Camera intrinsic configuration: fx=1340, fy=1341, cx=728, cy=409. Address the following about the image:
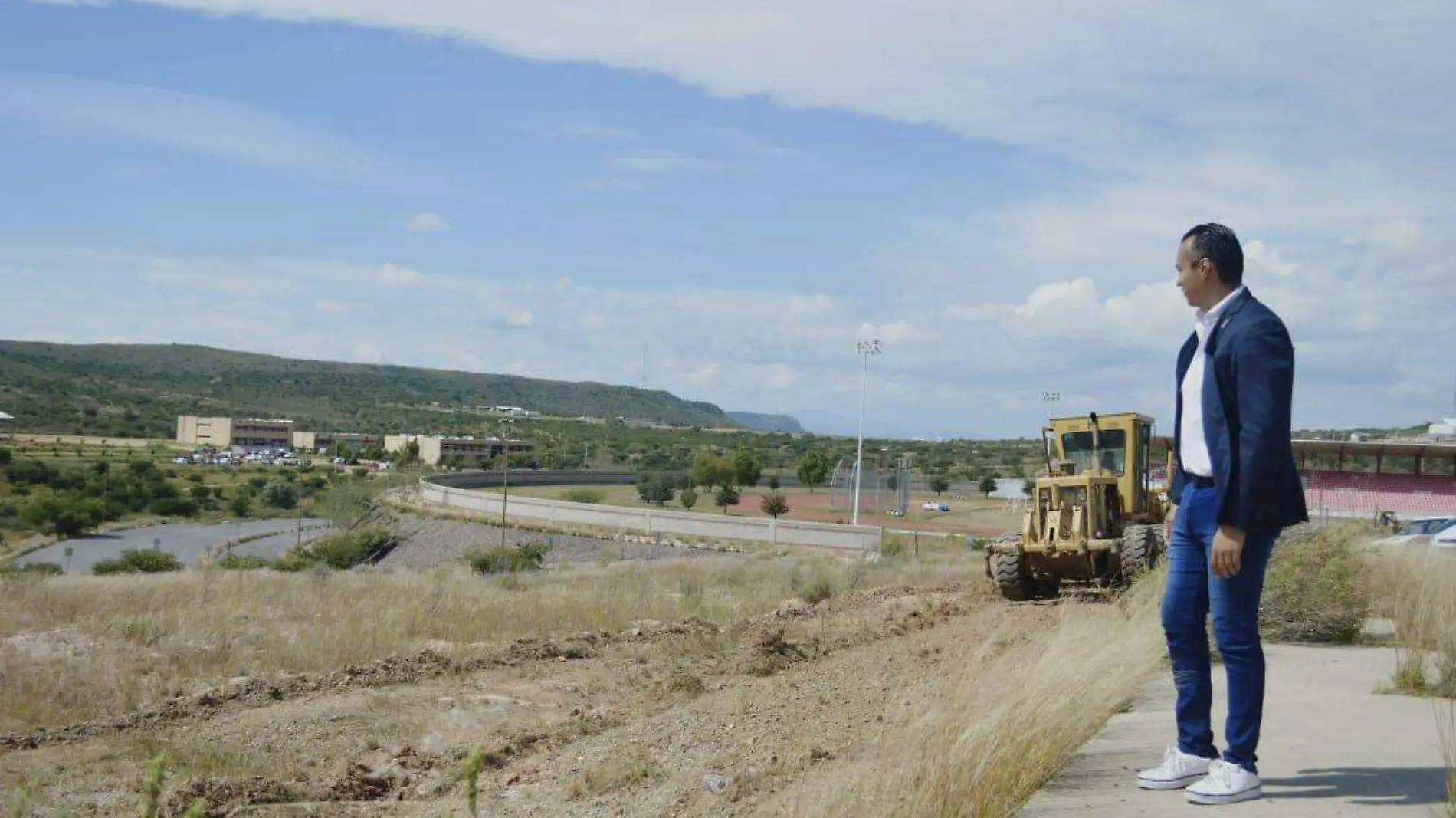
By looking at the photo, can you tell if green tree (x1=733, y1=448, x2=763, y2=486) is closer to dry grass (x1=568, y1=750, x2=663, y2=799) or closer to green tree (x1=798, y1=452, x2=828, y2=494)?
green tree (x1=798, y1=452, x2=828, y2=494)

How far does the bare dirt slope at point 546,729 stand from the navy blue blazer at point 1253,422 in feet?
6.89

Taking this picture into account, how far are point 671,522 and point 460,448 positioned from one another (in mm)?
84238

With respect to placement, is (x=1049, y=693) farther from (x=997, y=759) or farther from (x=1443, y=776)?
(x=1443, y=776)

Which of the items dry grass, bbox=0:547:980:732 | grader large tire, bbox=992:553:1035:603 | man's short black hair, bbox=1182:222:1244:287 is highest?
man's short black hair, bbox=1182:222:1244:287

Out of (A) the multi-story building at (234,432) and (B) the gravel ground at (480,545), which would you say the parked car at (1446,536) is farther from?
(A) the multi-story building at (234,432)

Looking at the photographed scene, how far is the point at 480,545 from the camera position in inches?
2335

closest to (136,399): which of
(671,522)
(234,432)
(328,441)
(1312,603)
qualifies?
(234,432)

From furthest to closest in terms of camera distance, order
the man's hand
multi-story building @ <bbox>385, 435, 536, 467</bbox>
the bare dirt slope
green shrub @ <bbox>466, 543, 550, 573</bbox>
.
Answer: multi-story building @ <bbox>385, 435, 536, 467</bbox> → green shrub @ <bbox>466, 543, 550, 573</bbox> → the bare dirt slope → the man's hand

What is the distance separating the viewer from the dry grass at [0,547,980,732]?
631 inches

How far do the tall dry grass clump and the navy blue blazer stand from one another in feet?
4.59

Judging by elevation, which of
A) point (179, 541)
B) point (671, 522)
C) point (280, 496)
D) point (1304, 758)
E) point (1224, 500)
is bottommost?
point (179, 541)

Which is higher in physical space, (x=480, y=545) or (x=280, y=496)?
(x=480, y=545)

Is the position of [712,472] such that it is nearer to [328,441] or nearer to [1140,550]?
[328,441]

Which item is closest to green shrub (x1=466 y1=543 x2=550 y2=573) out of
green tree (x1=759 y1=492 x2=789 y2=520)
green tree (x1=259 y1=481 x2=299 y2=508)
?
green tree (x1=759 y1=492 x2=789 y2=520)
